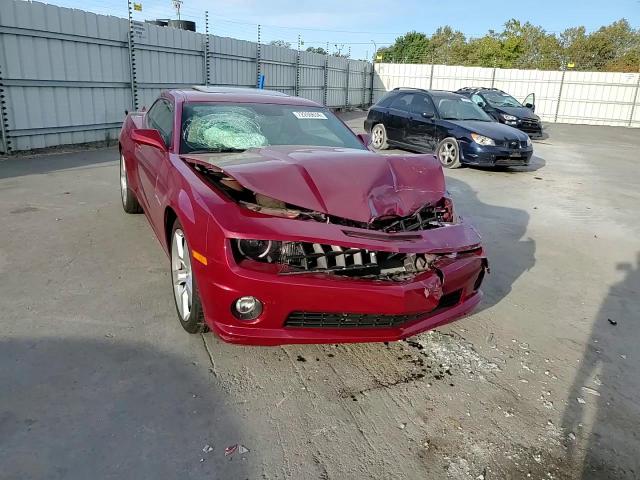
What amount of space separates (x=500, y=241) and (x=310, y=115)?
103 inches

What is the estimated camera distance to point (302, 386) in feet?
8.69

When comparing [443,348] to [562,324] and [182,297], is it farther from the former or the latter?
[182,297]

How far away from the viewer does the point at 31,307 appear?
3344mm

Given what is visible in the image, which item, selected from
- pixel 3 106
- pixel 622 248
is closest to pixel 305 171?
pixel 622 248

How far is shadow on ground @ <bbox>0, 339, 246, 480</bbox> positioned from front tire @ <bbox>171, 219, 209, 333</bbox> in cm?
24

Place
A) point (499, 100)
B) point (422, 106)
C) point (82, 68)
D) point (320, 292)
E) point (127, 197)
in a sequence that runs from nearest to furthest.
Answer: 1. point (320, 292)
2. point (127, 197)
3. point (82, 68)
4. point (422, 106)
5. point (499, 100)

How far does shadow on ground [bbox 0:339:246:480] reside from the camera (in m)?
2.03

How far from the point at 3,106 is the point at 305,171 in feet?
26.9

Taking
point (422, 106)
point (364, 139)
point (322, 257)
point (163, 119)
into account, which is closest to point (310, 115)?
point (364, 139)

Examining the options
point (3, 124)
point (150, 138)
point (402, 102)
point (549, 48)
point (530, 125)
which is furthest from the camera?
point (549, 48)

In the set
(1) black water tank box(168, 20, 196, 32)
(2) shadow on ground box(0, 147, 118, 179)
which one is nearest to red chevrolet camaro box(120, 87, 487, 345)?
(2) shadow on ground box(0, 147, 118, 179)

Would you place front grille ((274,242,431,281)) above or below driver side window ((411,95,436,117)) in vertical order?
below

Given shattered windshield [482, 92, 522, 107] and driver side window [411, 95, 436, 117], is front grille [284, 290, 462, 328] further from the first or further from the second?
shattered windshield [482, 92, 522, 107]

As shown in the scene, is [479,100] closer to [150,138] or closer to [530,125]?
[530,125]
